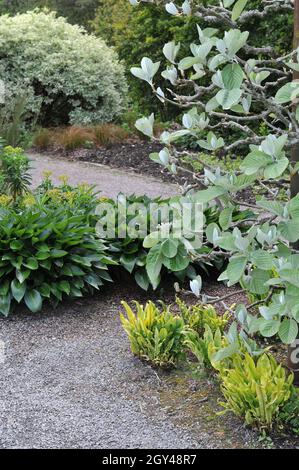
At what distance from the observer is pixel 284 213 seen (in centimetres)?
260

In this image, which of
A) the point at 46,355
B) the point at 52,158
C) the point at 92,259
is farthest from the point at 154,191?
the point at 46,355

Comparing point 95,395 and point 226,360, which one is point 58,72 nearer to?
point 95,395

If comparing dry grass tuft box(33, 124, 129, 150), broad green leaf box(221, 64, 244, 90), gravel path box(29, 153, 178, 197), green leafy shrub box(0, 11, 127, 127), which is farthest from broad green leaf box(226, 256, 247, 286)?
green leafy shrub box(0, 11, 127, 127)

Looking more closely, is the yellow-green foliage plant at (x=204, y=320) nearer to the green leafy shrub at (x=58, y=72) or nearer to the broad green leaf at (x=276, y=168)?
the broad green leaf at (x=276, y=168)

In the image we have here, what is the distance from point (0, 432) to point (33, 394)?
0.35 m

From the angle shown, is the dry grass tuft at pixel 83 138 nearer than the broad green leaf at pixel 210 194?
No

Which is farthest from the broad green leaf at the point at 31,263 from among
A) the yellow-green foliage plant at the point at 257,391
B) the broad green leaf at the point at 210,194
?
the broad green leaf at the point at 210,194

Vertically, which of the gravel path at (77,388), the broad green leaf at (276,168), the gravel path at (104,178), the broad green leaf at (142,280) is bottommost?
the gravel path at (77,388)

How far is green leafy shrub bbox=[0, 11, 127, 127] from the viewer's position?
11.7 metres

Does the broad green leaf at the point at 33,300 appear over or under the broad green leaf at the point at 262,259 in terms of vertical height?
under

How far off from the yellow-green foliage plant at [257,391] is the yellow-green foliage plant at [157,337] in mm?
515

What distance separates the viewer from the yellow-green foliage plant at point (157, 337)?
3.61 metres

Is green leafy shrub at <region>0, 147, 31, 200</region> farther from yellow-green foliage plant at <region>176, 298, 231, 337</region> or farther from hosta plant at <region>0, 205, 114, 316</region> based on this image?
yellow-green foliage plant at <region>176, 298, 231, 337</region>

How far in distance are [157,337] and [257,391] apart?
0.79 meters
